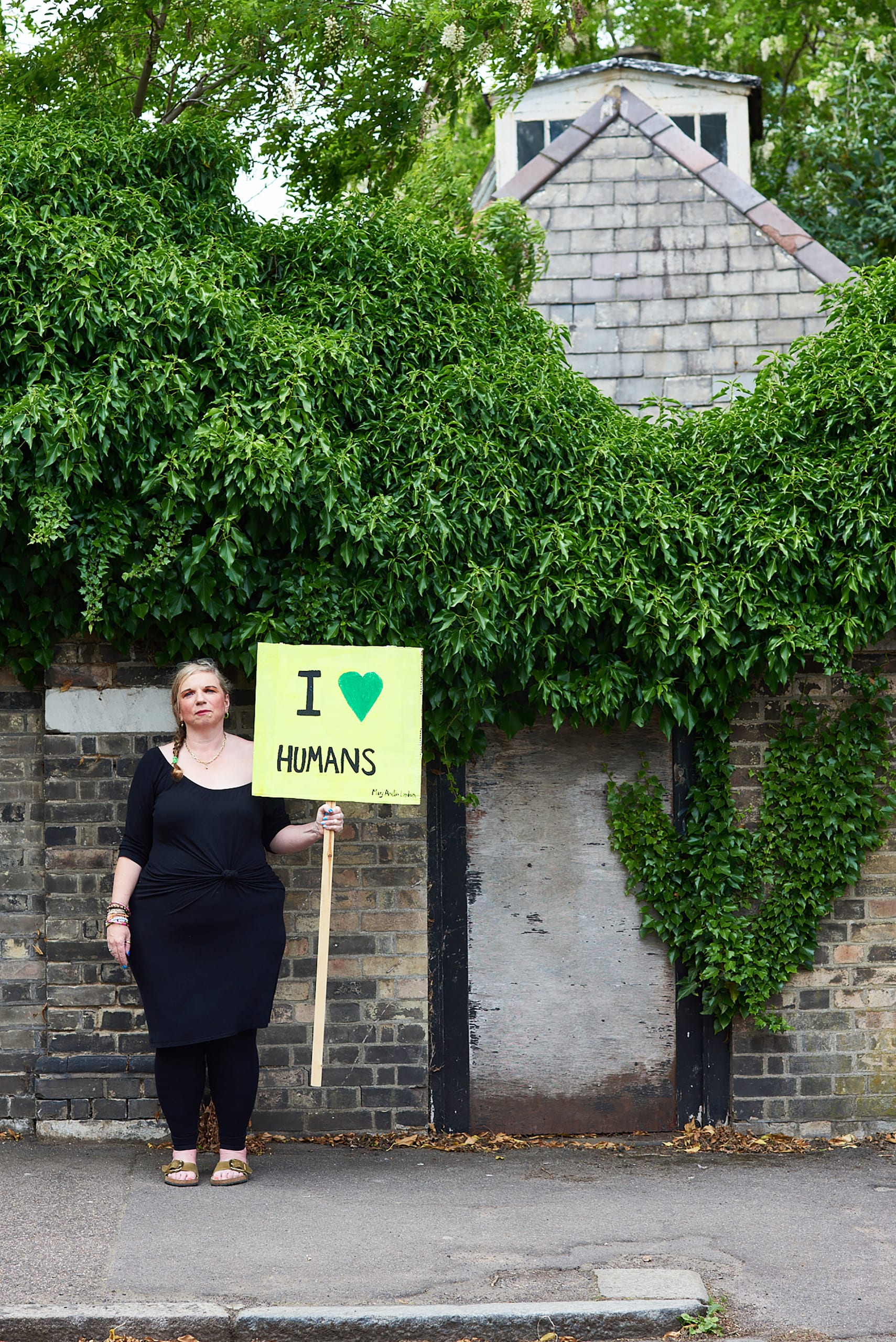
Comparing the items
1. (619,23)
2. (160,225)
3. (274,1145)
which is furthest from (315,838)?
(619,23)

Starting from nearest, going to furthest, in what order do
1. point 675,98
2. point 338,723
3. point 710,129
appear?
1. point 338,723
2. point 675,98
3. point 710,129

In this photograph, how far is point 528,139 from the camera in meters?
12.2

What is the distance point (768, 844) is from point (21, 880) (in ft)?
11.3

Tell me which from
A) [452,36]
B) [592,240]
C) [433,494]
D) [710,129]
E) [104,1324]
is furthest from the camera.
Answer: [710,129]

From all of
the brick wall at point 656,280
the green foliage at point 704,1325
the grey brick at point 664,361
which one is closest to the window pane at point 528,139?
the brick wall at point 656,280

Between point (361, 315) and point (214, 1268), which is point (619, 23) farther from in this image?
point (214, 1268)

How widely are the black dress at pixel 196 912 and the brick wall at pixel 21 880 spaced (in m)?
0.89

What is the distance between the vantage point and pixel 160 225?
5.39 m

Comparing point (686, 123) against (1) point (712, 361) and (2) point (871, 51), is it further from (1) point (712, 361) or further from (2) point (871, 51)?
(1) point (712, 361)

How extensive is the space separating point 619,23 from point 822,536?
1424 centimetres

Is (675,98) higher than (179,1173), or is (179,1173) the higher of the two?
(675,98)

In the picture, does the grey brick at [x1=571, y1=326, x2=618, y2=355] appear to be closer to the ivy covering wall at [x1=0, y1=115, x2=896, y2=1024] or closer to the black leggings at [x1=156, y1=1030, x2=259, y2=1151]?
the ivy covering wall at [x1=0, y1=115, x2=896, y2=1024]

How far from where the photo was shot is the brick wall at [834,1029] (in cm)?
563

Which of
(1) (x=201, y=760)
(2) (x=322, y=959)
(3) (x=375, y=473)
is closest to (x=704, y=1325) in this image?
(2) (x=322, y=959)
